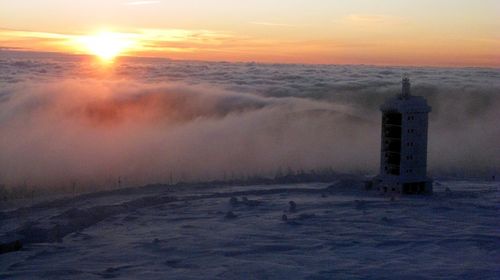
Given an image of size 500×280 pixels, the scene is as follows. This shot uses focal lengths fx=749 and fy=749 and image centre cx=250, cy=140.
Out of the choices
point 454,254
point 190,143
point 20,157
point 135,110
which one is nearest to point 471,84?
point 135,110

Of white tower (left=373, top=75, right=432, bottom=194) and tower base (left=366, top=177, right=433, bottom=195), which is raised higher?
white tower (left=373, top=75, right=432, bottom=194)

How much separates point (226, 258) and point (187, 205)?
10.5m

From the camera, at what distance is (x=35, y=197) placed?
39.2m

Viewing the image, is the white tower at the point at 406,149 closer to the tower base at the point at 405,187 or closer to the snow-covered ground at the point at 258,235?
the tower base at the point at 405,187

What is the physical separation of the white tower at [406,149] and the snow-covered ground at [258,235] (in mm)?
1120

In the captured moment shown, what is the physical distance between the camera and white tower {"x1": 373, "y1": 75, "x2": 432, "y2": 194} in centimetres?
3653

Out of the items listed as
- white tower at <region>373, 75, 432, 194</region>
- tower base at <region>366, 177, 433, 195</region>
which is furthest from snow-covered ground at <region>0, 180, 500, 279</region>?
white tower at <region>373, 75, 432, 194</region>

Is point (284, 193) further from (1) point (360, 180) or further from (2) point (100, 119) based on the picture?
(2) point (100, 119)

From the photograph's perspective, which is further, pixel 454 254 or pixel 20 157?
pixel 20 157

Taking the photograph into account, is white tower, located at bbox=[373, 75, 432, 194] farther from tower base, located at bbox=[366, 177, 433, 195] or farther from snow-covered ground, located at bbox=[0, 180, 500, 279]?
snow-covered ground, located at bbox=[0, 180, 500, 279]

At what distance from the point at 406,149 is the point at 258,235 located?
40.4 feet

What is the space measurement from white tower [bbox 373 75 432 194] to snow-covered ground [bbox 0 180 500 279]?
3.67 ft

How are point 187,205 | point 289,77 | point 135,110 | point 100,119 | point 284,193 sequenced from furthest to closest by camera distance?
1. point 289,77
2. point 135,110
3. point 100,119
4. point 284,193
5. point 187,205

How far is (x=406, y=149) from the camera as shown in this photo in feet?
120
